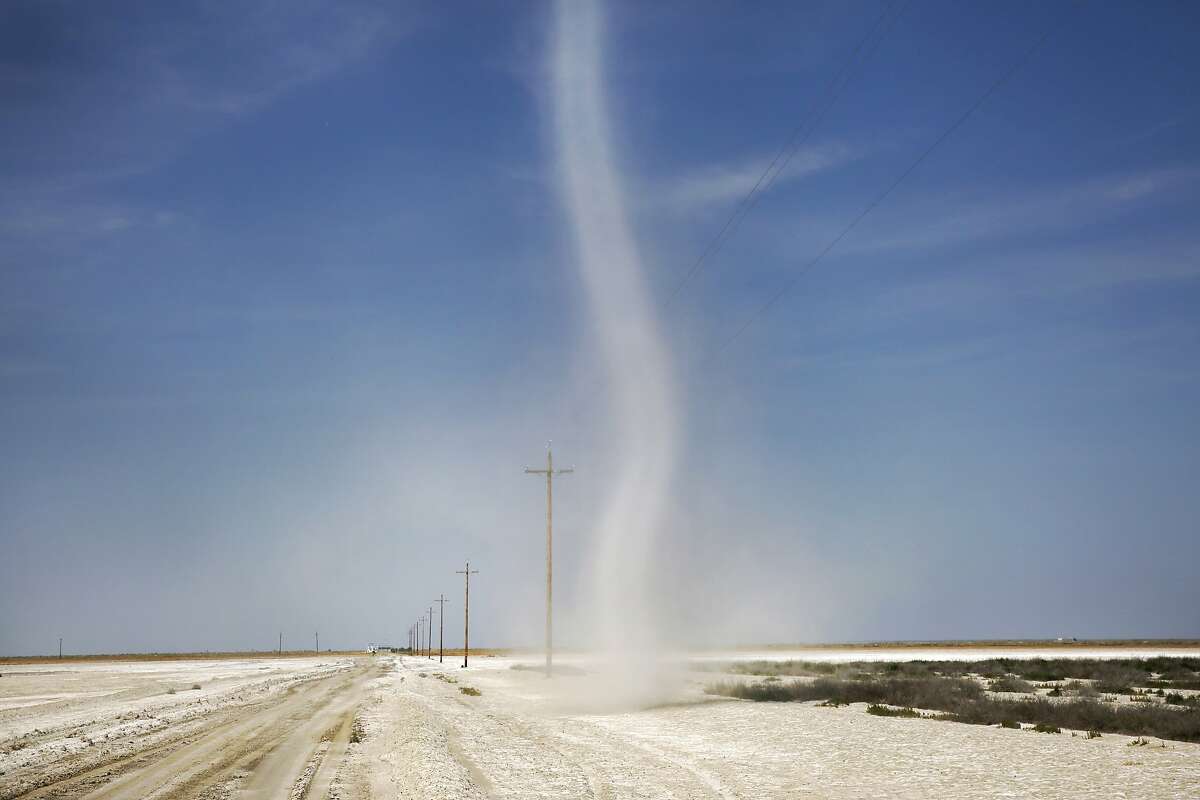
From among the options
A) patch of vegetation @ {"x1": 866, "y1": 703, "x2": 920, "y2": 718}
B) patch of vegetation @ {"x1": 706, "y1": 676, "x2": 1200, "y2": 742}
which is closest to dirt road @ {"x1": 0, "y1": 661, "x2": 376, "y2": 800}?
patch of vegetation @ {"x1": 866, "y1": 703, "x2": 920, "y2": 718}

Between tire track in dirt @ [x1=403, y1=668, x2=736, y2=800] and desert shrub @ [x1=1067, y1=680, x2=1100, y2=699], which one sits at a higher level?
tire track in dirt @ [x1=403, y1=668, x2=736, y2=800]

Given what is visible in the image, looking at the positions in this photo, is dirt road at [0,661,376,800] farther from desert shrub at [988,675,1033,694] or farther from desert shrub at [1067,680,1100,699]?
desert shrub at [988,675,1033,694]

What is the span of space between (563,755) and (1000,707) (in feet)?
60.8

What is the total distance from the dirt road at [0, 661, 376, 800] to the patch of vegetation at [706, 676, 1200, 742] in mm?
19901

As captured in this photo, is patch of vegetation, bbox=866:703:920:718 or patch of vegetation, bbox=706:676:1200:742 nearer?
patch of vegetation, bbox=706:676:1200:742

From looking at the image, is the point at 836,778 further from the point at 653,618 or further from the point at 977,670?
the point at 977,670

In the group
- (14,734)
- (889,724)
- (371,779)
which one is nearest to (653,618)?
(889,724)

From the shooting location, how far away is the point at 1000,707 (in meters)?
34.3

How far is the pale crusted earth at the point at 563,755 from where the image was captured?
17.8 m

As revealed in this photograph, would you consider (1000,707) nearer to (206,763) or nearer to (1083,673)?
(206,763)

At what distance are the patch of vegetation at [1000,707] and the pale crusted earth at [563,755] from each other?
6.36 feet

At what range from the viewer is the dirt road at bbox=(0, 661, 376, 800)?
55.7 feet

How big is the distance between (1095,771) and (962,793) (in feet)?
13.6

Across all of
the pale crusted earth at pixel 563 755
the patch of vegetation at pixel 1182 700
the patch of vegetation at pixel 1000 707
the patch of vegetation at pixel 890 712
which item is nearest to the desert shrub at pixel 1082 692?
the patch of vegetation at pixel 1182 700
